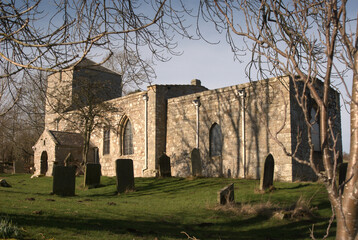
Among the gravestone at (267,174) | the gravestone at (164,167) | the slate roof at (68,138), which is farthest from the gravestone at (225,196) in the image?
the slate roof at (68,138)

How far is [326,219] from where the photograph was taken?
923 cm

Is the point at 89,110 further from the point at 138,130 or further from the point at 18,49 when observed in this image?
the point at 18,49

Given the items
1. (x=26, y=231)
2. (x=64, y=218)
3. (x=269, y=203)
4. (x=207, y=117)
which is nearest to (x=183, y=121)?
(x=207, y=117)

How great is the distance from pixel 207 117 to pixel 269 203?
9594 mm

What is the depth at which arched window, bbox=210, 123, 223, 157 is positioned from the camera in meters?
18.8

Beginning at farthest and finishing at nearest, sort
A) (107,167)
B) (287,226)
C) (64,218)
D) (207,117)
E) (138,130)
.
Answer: (107,167)
(138,130)
(207,117)
(287,226)
(64,218)

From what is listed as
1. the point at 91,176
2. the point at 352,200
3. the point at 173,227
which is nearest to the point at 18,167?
the point at 91,176

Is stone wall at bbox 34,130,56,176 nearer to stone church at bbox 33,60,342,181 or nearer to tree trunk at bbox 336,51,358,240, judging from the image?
stone church at bbox 33,60,342,181

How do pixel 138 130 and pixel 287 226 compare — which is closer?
pixel 287 226

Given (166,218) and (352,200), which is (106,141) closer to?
(166,218)

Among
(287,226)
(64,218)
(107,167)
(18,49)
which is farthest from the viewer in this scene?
(107,167)

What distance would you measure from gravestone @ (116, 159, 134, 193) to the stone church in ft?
9.87

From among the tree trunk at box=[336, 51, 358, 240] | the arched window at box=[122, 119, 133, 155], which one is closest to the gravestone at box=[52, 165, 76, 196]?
the arched window at box=[122, 119, 133, 155]

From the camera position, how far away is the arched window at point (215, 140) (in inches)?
738
